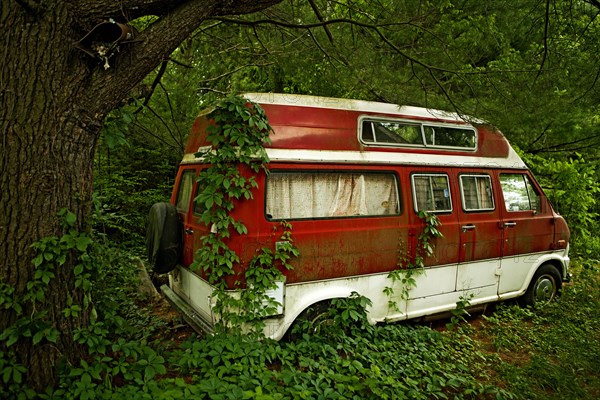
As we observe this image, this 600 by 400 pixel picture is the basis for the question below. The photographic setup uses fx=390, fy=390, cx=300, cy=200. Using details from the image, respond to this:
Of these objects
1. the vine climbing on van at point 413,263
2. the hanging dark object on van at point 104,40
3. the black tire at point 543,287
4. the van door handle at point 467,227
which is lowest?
the black tire at point 543,287

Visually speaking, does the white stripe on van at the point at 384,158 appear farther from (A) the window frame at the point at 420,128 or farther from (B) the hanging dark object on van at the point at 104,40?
(B) the hanging dark object on van at the point at 104,40

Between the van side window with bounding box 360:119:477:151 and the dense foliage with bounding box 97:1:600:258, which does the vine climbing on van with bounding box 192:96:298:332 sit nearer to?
the dense foliage with bounding box 97:1:600:258

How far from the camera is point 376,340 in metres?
4.13

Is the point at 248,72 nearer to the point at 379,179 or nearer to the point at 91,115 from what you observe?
the point at 379,179

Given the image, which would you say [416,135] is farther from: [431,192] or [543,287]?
[543,287]

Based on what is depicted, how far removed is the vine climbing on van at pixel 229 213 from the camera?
3.64 meters

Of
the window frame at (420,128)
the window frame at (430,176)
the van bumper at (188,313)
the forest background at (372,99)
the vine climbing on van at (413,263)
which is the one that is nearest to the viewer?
the forest background at (372,99)

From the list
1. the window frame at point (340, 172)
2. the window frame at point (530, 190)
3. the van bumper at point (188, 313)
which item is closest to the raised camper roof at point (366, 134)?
the window frame at point (340, 172)

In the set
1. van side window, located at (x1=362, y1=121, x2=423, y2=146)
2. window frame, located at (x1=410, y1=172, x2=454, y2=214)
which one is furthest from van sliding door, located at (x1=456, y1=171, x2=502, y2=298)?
van side window, located at (x1=362, y1=121, x2=423, y2=146)

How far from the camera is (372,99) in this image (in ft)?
20.8

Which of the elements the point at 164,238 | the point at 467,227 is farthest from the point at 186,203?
the point at 467,227

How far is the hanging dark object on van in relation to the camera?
287 centimetres

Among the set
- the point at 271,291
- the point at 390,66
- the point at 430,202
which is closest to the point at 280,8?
the point at 390,66

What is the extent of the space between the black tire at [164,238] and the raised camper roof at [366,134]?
682 millimetres
